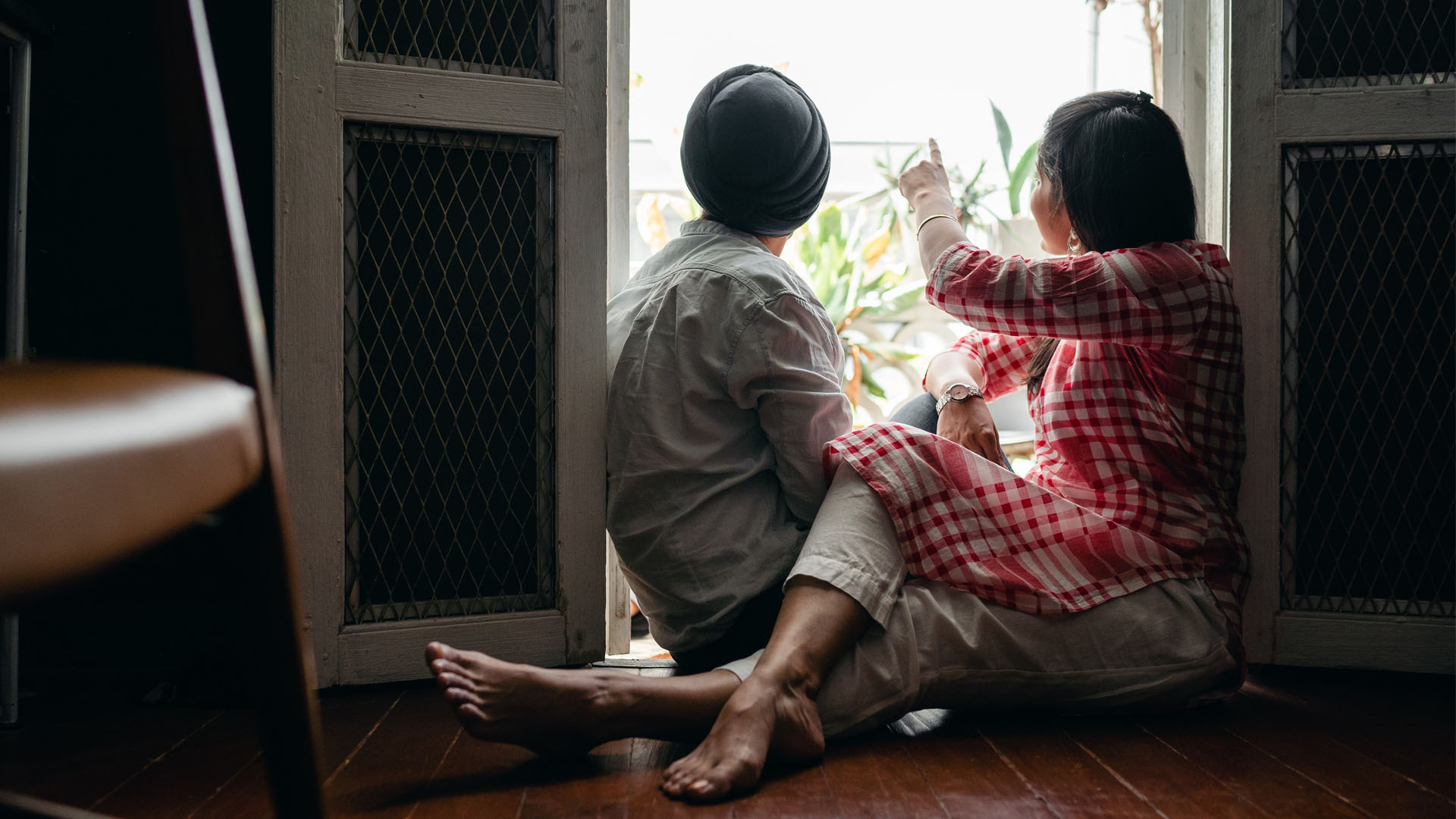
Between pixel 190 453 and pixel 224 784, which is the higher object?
pixel 190 453

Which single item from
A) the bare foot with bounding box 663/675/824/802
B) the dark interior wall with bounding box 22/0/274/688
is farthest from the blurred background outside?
the bare foot with bounding box 663/675/824/802

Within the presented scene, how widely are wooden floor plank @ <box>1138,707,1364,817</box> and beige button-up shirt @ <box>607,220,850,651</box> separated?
0.59 m

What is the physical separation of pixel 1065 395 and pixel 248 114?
4.68 feet

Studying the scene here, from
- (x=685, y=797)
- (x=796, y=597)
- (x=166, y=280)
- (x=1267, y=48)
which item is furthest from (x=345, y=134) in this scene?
(x=1267, y=48)

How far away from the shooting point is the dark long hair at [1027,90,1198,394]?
4.61ft

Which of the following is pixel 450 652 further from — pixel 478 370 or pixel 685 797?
pixel 478 370

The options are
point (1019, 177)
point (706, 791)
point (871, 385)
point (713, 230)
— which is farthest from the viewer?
point (1019, 177)

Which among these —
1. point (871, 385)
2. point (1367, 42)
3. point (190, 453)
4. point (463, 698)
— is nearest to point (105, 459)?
point (190, 453)

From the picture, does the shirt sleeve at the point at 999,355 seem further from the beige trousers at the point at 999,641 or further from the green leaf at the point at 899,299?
the green leaf at the point at 899,299

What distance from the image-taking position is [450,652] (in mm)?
1126

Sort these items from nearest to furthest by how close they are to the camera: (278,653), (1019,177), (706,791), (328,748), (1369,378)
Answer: (278,653)
(706,791)
(328,748)
(1369,378)
(1019,177)

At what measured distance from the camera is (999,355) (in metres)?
1.69

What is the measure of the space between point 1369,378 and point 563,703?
149 cm

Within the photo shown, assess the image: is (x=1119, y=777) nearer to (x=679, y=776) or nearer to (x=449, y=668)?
(x=679, y=776)
